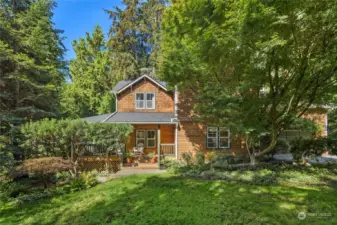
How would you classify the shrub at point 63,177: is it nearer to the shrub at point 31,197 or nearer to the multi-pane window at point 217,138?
the shrub at point 31,197

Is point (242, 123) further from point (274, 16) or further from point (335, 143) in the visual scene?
point (335, 143)

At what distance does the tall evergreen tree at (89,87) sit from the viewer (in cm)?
2367

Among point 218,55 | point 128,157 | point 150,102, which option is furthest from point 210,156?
point 218,55

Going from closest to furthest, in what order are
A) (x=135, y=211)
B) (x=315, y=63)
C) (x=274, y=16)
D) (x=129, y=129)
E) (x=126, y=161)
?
(x=135, y=211) → (x=274, y=16) → (x=315, y=63) → (x=129, y=129) → (x=126, y=161)

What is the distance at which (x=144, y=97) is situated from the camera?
15.6m

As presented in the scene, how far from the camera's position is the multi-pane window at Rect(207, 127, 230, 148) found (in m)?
13.1

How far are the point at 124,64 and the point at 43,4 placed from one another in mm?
8811

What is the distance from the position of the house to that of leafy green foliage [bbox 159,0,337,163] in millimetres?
2748

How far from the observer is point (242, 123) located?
27.9 feet

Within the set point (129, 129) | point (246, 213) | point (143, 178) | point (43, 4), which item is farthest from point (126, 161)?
point (43, 4)

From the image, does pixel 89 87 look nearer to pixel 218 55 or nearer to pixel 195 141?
pixel 195 141

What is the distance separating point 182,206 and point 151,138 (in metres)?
9.63

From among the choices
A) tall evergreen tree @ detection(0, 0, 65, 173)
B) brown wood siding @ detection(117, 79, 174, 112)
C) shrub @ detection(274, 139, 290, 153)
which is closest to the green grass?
shrub @ detection(274, 139, 290, 153)

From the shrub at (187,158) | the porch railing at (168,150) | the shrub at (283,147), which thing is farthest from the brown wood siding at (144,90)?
the shrub at (283,147)
